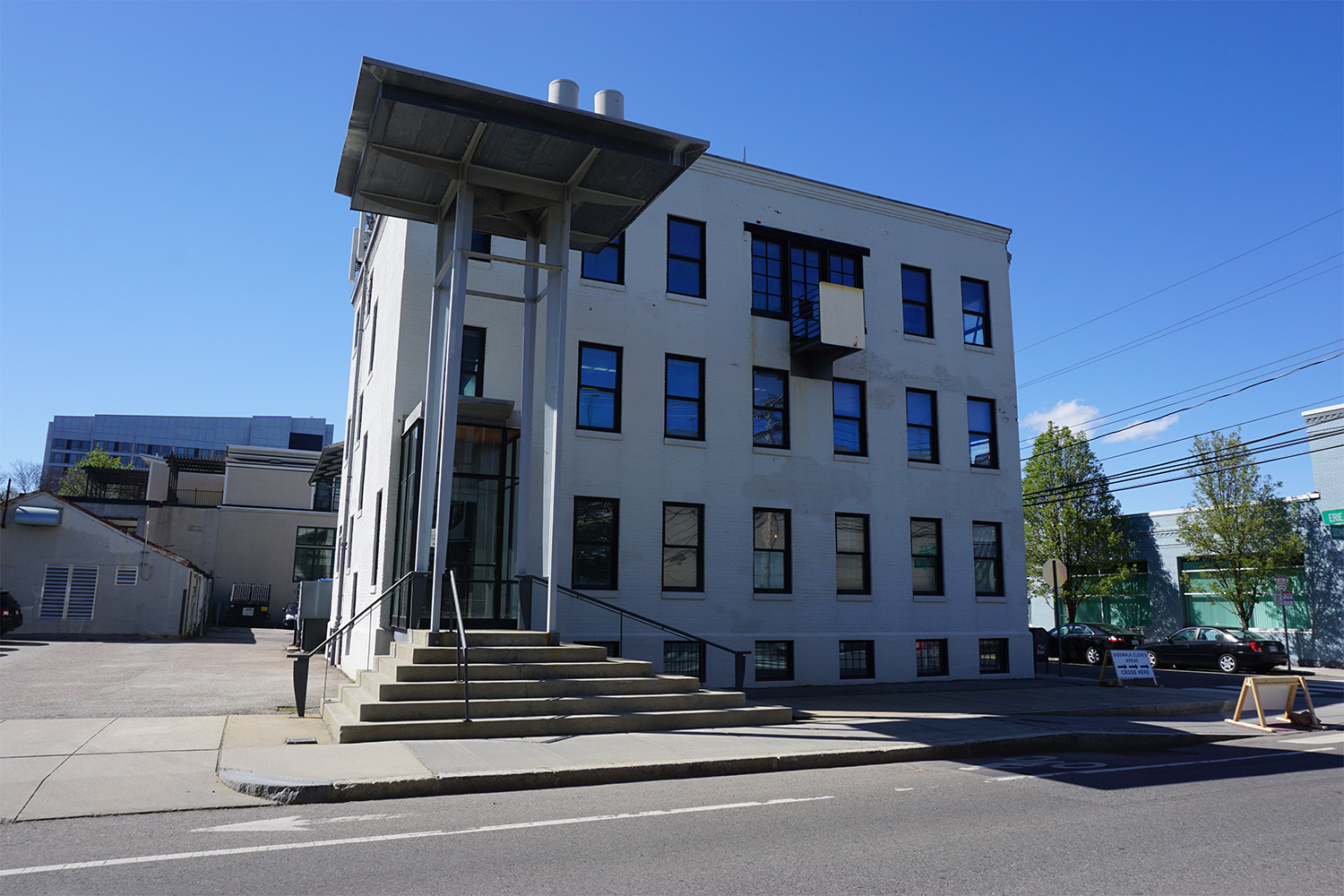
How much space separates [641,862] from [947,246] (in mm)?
19918

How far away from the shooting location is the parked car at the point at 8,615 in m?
27.8

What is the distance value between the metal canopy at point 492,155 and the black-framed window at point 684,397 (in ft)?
13.7

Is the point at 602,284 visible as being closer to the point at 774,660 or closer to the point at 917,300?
the point at 917,300

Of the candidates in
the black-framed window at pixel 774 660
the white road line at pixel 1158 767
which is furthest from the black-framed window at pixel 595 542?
the white road line at pixel 1158 767

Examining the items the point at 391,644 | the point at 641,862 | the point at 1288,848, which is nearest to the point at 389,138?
the point at 391,644

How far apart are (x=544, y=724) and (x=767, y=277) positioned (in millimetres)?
12522

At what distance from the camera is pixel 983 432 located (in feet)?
73.5

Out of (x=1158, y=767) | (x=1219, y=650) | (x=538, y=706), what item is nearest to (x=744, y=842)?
(x=538, y=706)

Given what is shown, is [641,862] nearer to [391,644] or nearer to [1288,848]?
[1288,848]

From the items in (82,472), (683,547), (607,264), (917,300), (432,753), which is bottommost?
(432,753)

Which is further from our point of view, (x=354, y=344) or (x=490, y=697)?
(x=354, y=344)

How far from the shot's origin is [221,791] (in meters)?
7.81

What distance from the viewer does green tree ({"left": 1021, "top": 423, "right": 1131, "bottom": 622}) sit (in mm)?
39094

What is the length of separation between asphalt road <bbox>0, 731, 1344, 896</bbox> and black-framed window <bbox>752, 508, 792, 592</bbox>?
33.1 feet
